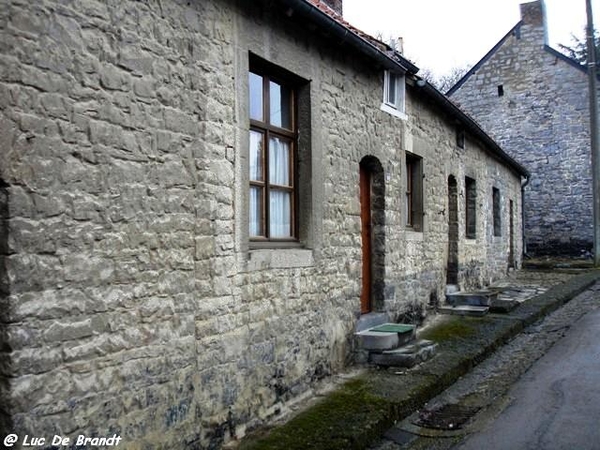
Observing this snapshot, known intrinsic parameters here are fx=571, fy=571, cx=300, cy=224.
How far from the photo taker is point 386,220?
747 cm

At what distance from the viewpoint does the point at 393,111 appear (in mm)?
7676

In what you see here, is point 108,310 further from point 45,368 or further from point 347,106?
point 347,106

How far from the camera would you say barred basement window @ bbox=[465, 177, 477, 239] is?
1250 centimetres

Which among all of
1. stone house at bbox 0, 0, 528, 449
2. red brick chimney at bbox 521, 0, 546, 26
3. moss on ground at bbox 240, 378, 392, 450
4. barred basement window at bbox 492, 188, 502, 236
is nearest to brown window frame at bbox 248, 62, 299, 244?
stone house at bbox 0, 0, 528, 449

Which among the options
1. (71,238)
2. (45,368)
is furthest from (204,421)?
(71,238)

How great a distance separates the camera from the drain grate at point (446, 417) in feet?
16.3

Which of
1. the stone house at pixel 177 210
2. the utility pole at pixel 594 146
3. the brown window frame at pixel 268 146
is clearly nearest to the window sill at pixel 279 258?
the stone house at pixel 177 210

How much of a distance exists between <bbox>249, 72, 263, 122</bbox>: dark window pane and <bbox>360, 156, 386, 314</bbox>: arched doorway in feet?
7.94

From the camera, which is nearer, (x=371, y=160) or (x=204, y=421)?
(x=204, y=421)

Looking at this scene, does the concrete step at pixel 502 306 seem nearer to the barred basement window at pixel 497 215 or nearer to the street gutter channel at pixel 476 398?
the street gutter channel at pixel 476 398

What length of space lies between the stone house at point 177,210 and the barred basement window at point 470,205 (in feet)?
19.6

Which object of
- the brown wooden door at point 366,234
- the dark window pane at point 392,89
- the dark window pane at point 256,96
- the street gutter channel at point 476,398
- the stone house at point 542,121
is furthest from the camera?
the stone house at point 542,121

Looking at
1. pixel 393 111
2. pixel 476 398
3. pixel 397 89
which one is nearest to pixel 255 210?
pixel 476 398

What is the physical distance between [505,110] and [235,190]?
777 inches
